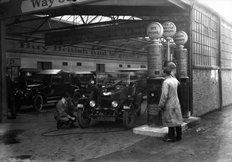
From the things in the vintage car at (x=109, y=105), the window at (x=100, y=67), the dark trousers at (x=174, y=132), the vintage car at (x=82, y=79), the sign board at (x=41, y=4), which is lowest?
the dark trousers at (x=174, y=132)

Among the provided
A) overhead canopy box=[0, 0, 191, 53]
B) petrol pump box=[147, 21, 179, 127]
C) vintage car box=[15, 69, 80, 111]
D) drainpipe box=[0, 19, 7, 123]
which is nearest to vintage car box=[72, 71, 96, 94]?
vintage car box=[15, 69, 80, 111]

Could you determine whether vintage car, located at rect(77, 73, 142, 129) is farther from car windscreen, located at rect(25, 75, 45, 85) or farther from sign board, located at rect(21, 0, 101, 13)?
car windscreen, located at rect(25, 75, 45, 85)

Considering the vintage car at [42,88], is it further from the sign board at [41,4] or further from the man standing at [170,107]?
the man standing at [170,107]

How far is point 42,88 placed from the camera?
14641 mm

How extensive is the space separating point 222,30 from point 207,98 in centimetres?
400

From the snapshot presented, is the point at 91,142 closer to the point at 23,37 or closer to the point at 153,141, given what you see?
the point at 153,141

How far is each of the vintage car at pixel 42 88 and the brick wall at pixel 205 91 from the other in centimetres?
555

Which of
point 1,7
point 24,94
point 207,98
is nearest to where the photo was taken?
point 1,7

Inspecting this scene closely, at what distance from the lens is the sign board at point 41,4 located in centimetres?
846

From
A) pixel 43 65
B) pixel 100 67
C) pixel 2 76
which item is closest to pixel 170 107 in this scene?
pixel 2 76

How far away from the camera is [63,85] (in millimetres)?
16000

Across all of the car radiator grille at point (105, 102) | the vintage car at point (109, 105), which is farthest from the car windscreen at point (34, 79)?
the car radiator grille at point (105, 102)

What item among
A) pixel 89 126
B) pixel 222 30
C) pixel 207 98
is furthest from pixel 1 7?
pixel 222 30

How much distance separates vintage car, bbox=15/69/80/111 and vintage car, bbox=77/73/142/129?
3.67 meters
